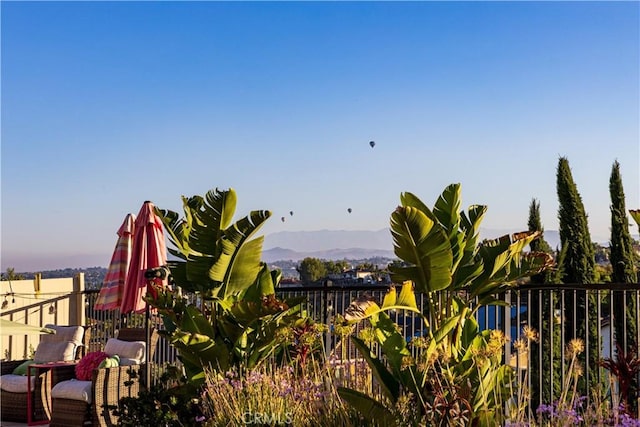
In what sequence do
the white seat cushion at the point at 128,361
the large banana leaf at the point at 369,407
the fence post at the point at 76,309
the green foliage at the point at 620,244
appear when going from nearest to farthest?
the large banana leaf at the point at 369,407, the white seat cushion at the point at 128,361, the fence post at the point at 76,309, the green foliage at the point at 620,244

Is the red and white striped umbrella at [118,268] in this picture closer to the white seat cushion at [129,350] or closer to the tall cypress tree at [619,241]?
the white seat cushion at [129,350]

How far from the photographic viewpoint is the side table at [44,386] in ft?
25.3

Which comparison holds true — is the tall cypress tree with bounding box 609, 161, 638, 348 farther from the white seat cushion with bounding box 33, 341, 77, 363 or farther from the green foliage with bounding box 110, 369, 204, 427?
the green foliage with bounding box 110, 369, 204, 427

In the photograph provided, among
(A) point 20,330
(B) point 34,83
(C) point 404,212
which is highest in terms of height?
(B) point 34,83

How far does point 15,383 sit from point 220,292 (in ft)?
11.0

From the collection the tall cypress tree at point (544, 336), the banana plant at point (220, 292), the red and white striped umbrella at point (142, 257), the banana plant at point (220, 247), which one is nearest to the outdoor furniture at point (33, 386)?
the red and white striped umbrella at point (142, 257)

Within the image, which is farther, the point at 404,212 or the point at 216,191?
the point at 216,191

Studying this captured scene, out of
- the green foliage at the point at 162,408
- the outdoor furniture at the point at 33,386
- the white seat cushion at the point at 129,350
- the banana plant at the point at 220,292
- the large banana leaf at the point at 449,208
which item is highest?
the large banana leaf at the point at 449,208

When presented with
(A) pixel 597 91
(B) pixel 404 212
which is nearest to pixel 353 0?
(A) pixel 597 91

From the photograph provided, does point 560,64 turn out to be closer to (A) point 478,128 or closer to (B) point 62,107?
(A) point 478,128

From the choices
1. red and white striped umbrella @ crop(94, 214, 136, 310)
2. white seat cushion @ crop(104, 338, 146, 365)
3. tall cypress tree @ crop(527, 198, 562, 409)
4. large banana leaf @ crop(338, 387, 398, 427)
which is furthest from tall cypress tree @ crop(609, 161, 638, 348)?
large banana leaf @ crop(338, 387, 398, 427)

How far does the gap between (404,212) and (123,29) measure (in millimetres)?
8574

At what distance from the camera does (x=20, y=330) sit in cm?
391

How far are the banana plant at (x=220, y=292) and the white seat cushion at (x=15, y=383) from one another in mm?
2644
